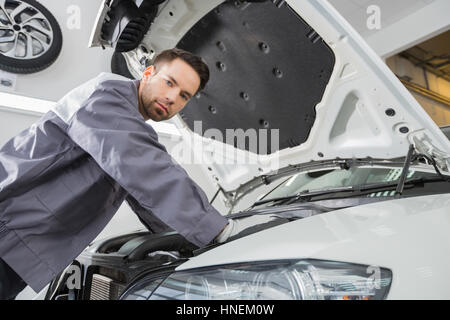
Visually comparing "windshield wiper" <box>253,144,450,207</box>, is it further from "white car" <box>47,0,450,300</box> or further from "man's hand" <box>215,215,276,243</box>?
"man's hand" <box>215,215,276,243</box>

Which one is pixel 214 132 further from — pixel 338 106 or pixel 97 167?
pixel 97 167

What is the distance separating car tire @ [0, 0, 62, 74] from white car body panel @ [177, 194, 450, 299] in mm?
2806

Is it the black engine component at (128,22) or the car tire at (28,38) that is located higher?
the car tire at (28,38)

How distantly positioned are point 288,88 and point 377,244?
0.90 metres

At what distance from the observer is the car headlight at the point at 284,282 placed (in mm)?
629

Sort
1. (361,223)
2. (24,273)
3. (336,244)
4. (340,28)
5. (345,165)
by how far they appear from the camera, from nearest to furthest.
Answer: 1. (336,244)
2. (361,223)
3. (24,273)
4. (340,28)
5. (345,165)

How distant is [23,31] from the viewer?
9.21 ft

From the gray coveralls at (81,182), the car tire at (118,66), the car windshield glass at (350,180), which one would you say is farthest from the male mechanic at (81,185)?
the car tire at (118,66)

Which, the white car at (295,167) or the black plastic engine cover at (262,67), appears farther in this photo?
the black plastic engine cover at (262,67)

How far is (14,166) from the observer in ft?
3.20

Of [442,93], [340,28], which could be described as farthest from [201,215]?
[442,93]

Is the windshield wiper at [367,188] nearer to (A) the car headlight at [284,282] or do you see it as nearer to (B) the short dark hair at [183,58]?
(A) the car headlight at [284,282]

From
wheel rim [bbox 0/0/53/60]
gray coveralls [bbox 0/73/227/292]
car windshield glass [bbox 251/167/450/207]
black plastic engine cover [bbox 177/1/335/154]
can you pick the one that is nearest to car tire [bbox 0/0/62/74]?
Answer: wheel rim [bbox 0/0/53/60]

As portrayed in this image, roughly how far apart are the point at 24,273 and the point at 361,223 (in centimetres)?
95
